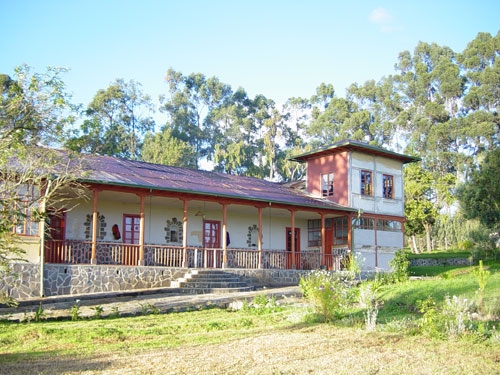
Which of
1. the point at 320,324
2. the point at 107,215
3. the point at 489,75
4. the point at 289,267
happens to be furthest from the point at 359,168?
the point at 489,75

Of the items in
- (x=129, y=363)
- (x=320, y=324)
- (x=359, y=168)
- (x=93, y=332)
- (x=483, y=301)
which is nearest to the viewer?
(x=129, y=363)

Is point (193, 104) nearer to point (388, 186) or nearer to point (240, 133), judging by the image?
point (240, 133)

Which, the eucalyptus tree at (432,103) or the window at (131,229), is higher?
the eucalyptus tree at (432,103)

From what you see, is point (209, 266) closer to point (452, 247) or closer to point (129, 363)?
point (129, 363)

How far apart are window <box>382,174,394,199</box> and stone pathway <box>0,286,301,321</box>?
11.2m

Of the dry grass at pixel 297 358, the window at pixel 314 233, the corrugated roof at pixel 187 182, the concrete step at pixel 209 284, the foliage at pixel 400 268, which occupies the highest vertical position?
the corrugated roof at pixel 187 182

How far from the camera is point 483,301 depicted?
1195 cm

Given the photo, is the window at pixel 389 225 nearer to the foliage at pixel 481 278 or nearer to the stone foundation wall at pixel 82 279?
the stone foundation wall at pixel 82 279

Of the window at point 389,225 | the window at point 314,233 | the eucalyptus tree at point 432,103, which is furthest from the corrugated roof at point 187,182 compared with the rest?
the eucalyptus tree at point 432,103

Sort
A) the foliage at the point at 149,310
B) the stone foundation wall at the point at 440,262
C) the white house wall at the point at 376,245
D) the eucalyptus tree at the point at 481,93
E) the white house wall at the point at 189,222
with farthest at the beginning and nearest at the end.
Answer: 1. the eucalyptus tree at the point at 481,93
2. the stone foundation wall at the point at 440,262
3. the white house wall at the point at 376,245
4. the white house wall at the point at 189,222
5. the foliage at the point at 149,310

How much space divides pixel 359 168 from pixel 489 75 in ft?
89.5

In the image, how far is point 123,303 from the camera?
551 inches

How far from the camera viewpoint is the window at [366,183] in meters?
25.4

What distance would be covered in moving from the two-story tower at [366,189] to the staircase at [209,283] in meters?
7.48
